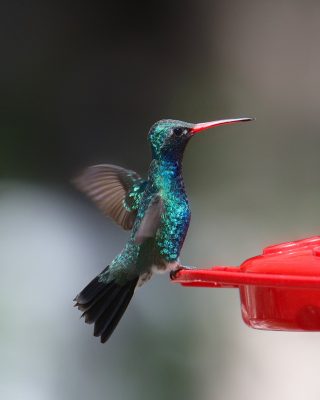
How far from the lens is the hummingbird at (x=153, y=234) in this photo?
310 centimetres

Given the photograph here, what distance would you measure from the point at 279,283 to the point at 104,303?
108 centimetres

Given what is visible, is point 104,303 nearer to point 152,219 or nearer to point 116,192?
point 152,219

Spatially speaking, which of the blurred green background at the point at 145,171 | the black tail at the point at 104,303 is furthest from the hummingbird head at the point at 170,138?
the blurred green background at the point at 145,171

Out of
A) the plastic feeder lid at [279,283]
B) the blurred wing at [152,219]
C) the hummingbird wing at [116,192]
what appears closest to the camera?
the plastic feeder lid at [279,283]

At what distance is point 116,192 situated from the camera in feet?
11.3

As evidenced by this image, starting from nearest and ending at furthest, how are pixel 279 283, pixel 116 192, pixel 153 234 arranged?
pixel 279 283 → pixel 153 234 → pixel 116 192

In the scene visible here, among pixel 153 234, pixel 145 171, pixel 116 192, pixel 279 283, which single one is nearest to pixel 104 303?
pixel 153 234

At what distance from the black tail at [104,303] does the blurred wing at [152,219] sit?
18cm

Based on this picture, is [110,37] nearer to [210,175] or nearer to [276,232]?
[210,175]

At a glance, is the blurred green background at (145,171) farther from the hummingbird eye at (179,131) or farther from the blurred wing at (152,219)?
the hummingbird eye at (179,131)

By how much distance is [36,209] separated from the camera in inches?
216

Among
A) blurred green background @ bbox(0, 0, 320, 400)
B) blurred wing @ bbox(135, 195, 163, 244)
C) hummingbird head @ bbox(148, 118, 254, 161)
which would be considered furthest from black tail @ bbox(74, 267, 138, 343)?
blurred green background @ bbox(0, 0, 320, 400)

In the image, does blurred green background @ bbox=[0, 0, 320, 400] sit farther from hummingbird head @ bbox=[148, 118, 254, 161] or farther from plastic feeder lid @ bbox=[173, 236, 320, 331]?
plastic feeder lid @ bbox=[173, 236, 320, 331]

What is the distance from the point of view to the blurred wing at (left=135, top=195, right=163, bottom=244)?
3.02m
